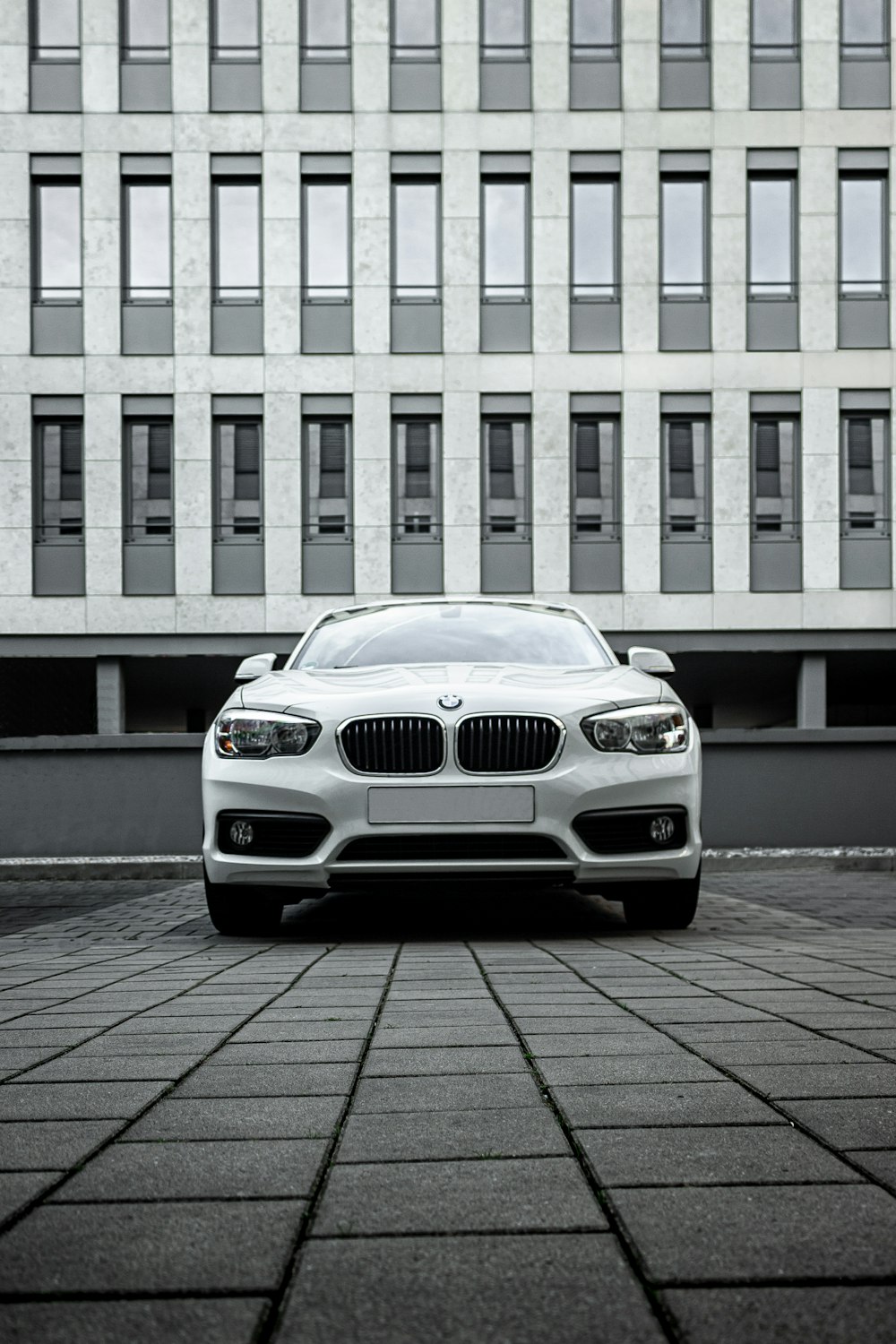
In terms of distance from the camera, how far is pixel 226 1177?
7.14ft

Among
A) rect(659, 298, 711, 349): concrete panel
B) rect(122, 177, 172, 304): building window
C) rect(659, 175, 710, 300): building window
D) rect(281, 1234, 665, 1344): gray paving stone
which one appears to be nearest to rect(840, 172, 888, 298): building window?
rect(659, 175, 710, 300): building window

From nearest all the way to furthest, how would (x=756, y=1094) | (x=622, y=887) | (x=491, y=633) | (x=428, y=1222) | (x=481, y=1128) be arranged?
1. (x=428, y=1222)
2. (x=481, y=1128)
3. (x=756, y=1094)
4. (x=622, y=887)
5. (x=491, y=633)

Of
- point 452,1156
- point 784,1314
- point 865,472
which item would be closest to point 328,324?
point 865,472

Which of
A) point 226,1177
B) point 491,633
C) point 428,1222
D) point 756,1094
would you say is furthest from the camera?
point 491,633

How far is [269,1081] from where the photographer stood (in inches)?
117

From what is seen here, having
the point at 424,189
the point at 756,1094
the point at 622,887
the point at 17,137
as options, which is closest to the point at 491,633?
the point at 622,887

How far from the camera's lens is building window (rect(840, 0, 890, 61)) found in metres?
24.1

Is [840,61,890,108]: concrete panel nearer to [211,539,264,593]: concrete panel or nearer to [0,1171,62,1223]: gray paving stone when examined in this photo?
[211,539,264,593]: concrete panel

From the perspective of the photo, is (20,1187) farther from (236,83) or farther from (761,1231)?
(236,83)

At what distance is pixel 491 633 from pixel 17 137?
2049 cm

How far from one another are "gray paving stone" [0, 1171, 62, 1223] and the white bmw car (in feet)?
12.6

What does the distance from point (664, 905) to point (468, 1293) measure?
5.13 metres

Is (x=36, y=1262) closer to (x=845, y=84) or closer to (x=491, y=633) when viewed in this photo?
(x=491, y=633)

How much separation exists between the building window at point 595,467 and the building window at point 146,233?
7.99m
